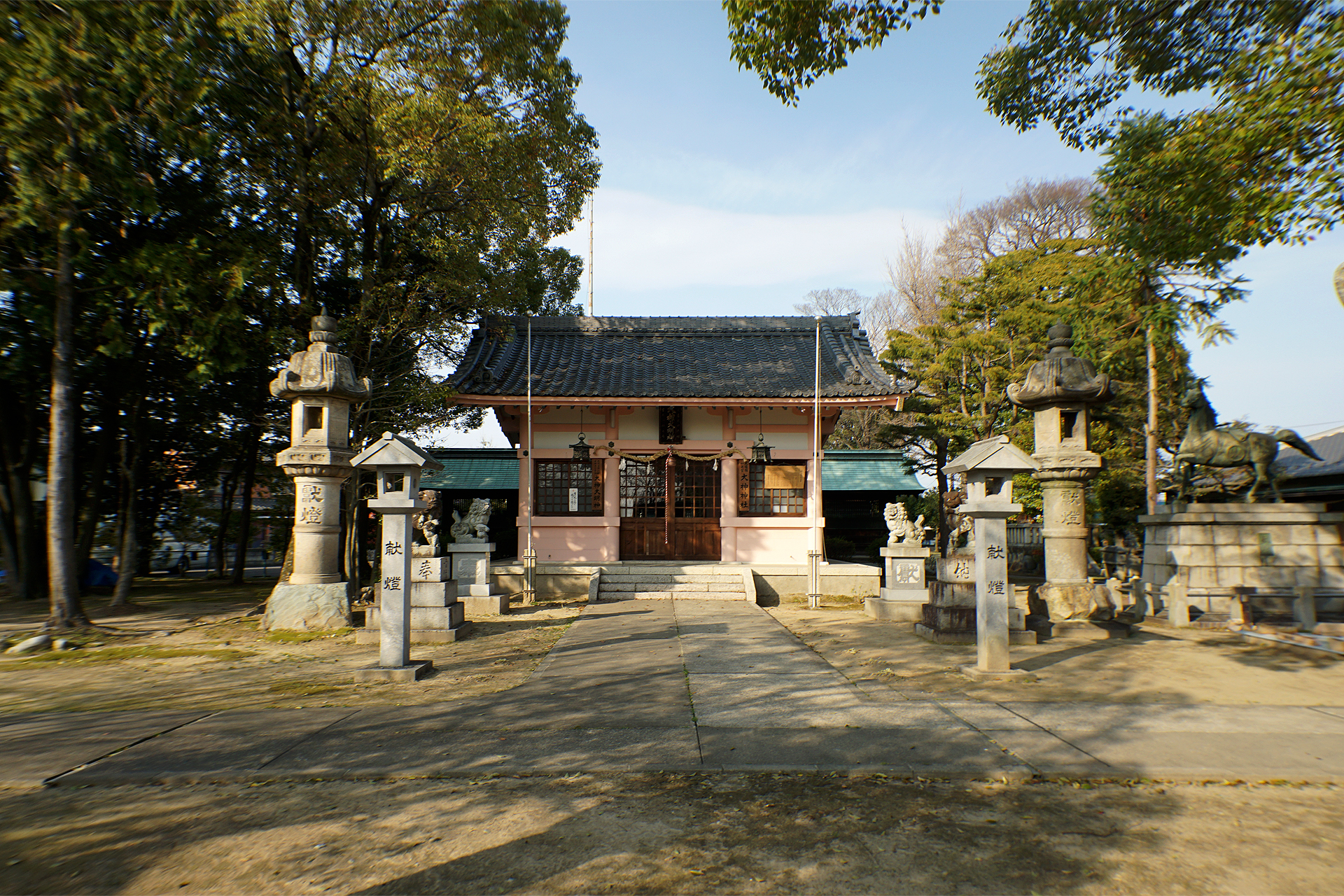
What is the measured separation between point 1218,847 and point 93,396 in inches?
758

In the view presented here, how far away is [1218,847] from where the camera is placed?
3400mm

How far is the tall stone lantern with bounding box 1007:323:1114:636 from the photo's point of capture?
32.4 feet

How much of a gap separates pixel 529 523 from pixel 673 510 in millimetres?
3292

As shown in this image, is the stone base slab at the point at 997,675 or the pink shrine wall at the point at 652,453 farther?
the pink shrine wall at the point at 652,453

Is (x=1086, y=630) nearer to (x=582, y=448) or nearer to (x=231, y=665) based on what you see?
(x=582, y=448)

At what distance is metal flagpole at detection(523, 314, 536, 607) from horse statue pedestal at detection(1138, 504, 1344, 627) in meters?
11.1

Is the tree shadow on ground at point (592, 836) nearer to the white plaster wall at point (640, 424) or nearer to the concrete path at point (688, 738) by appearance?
the concrete path at point (688, 738)

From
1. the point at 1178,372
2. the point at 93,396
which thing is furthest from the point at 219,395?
the point at 1178,372

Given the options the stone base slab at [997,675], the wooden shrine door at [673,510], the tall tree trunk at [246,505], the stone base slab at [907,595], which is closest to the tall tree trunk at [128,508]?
the tall tree trunk at [246,505]

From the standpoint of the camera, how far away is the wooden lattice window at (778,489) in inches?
599

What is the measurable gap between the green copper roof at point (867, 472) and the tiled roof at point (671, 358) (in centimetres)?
546

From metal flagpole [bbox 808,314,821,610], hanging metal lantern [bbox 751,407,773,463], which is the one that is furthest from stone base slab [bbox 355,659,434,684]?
hanging metal lantern [bbox 751,407,773,463]

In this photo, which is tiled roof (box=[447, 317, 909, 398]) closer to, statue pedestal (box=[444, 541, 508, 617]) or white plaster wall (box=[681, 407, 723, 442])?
white plaster wall (box=[681, 407, 723, 442])

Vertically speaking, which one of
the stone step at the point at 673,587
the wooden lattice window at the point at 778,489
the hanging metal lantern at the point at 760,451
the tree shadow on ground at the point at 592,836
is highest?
the hanging metal lantern at the point at 760,451
